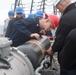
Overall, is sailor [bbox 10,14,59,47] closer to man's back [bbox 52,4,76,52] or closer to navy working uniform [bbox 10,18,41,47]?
navy working uniform [bbox 10,18,41,47]

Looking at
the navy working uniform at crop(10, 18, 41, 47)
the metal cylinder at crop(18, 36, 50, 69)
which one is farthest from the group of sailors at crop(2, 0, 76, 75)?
the metal cylinder at crop(18, 36, 50, 69)

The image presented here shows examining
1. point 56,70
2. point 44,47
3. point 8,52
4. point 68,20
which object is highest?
point 68,20

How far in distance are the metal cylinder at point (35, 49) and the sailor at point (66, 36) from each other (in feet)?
2.09

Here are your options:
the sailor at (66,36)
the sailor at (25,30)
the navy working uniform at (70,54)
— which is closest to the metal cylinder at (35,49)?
the sailor at (25,30)

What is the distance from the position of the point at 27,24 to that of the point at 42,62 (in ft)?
2.54

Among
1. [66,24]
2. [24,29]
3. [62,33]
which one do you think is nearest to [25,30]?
[24,29]

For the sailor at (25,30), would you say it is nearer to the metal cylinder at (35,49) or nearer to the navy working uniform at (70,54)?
the metal cylinder at (35,49)

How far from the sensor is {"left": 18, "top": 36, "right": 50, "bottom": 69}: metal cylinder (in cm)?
461

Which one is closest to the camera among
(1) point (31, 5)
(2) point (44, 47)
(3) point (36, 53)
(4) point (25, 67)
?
(4) point (25, 67)

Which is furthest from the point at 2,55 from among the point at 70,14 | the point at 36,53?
the point at 36,53

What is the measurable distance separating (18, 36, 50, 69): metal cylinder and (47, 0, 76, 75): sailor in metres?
0.64

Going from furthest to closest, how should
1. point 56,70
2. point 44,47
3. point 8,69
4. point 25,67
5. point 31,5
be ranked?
point 31,5 → point 56,70 → point 44,47 → point 25,67 → point 8,69

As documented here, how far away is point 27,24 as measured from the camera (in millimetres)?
5320

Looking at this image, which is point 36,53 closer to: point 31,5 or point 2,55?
point 2,55
